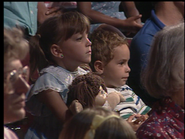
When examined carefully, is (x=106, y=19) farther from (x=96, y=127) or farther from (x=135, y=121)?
(x=96, y=127)

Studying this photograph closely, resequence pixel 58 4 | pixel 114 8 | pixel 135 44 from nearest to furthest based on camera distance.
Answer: pixel 135 44 < pixel 58 4 < pixel 114 8

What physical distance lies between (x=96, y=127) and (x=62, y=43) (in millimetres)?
1002

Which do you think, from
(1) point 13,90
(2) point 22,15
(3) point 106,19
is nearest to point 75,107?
(1) point 13,90

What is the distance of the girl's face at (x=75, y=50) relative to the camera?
2.73m

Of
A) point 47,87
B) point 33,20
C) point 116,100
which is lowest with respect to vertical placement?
point 116,100

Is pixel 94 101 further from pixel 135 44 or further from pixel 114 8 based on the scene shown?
pixel 114 8

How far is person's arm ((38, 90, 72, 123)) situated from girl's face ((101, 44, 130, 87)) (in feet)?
2.36

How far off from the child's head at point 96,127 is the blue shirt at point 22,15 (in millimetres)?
1264

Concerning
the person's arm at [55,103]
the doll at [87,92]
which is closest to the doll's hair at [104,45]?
the doll at [87,92]

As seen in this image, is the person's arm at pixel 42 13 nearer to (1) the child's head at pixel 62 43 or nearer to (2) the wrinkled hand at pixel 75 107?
(1) the child's head at pixel 62 43

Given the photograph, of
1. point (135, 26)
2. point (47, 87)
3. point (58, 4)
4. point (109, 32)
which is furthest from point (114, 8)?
point (47, 87)

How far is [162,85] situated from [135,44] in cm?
145

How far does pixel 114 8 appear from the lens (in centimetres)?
433

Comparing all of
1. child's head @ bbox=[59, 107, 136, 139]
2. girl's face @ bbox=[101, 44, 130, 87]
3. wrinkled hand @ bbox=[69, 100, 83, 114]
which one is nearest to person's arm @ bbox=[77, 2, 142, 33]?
girl's face @ bbox=[101, 44, 130, 87]
